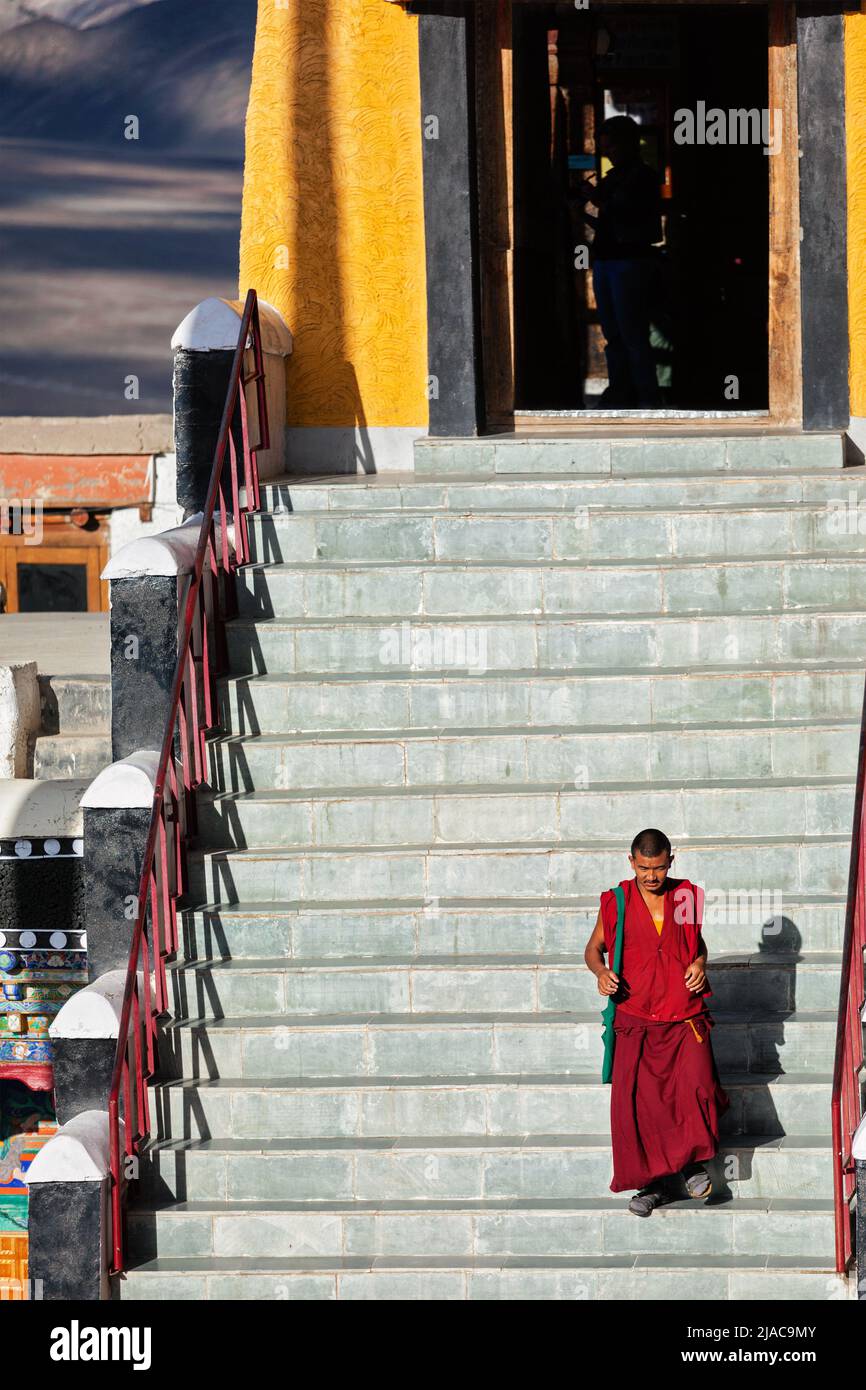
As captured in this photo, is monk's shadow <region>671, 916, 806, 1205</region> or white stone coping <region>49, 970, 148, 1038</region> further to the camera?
white stone coping <region>49, 970, 148, 1038</region>

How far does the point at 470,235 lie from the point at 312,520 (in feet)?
7.56

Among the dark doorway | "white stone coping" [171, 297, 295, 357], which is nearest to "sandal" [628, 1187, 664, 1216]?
"white stone coping" [171, 297, 295, 357]

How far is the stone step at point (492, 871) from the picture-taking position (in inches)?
332

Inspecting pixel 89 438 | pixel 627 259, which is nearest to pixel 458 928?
pixel 627 259

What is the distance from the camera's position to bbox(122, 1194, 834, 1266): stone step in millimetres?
7512

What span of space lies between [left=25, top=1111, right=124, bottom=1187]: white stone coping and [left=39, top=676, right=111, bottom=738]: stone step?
9.57ft

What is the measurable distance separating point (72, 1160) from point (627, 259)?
25.7ft

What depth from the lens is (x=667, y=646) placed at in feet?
30.4

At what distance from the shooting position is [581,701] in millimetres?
9055

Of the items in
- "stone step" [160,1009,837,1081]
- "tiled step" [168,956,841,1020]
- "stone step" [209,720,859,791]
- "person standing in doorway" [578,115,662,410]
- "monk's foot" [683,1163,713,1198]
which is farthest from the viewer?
"person standing in doorway" [578,115,662,410]

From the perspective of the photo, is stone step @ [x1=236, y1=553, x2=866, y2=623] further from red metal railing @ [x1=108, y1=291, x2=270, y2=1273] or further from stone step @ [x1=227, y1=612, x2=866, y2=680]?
red metal railing @ [x1=108, y1=291, x2=270, y2=1273]

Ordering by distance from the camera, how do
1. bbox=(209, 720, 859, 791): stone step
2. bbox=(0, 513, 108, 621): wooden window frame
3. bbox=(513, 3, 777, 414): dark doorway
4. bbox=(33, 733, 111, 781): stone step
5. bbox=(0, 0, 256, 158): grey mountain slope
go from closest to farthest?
1. bbox=(209, 720, 859, 791): stone step
2. bbox=(33, 733, 111, 781): stone step
3. bbox=(513, 3, 777, 414): dark doorway
4. bbox=(0, 513, 108, 621): wooden window frame
5. bbox=(0, 0, 256, 158): grey mountain slope

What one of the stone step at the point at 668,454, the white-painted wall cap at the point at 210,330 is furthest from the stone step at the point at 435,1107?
the white-painted wall cap at the point at 210,330

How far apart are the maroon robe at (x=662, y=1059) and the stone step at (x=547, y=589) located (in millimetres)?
2412
